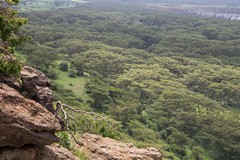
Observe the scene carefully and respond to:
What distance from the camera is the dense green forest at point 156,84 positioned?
5025cm

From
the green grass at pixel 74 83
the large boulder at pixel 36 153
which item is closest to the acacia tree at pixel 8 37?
the large boulder at pixel 36 153

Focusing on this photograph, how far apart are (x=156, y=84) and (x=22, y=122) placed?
67.6 meters

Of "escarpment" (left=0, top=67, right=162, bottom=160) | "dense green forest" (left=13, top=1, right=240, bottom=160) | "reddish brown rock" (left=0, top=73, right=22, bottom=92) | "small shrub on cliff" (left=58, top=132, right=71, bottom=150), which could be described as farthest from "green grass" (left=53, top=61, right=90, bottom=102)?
"reddish brown rock" (left=0, top=73, right=22, bottom=92)

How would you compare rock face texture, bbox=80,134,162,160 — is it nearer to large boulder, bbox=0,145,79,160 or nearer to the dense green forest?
the dense green forest

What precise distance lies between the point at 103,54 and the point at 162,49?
29423 mm

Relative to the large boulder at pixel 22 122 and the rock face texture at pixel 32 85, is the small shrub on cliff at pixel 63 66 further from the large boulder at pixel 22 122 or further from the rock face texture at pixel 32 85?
the large boulder at pixel 22 122

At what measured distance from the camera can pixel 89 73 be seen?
75.2 metres

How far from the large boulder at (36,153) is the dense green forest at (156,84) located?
2.48 meters

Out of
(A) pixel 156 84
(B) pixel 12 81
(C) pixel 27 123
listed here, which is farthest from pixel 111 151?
(A) pixel 156 84

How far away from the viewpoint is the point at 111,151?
40.6 feet

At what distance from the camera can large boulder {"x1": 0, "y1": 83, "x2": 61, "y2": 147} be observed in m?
9.08

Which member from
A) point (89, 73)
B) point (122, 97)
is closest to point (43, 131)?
point (122, 97)

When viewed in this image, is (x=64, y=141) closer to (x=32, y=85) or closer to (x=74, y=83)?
(x=32, y=85)

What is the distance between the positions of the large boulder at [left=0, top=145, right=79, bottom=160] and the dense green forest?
248cm
